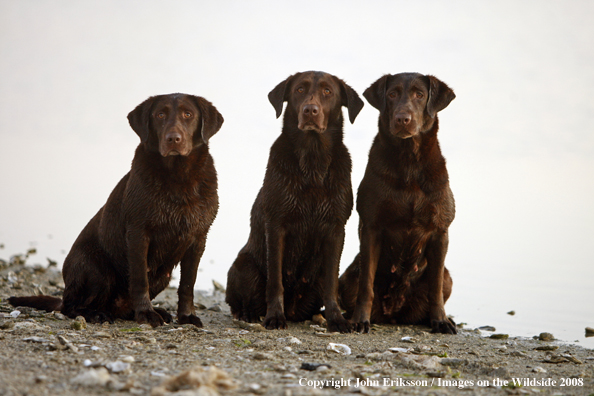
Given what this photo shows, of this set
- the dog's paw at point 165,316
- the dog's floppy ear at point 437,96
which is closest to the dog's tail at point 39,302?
the dog's paw at point 165,316

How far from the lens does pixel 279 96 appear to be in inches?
228

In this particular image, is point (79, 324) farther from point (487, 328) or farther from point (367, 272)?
point (487, 328)

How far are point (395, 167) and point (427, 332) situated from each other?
4.98ft

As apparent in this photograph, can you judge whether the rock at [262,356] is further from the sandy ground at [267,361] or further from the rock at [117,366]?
the rock at [117,366]

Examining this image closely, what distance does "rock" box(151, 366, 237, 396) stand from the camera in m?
2.76

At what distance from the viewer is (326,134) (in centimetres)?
566

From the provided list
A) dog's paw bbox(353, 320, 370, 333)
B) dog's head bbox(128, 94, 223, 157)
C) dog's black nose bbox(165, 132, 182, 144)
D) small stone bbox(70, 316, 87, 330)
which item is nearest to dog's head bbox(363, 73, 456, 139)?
dog's head bbox(128, 94, 223, 157)

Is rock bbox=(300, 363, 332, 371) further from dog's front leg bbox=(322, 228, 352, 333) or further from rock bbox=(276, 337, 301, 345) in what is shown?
dog's front leg bbox=(322, 228, 352, 333)

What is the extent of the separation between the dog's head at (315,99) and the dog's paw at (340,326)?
5.41 ft

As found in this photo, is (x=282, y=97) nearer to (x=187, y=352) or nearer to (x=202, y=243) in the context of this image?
(x=202, y=243)

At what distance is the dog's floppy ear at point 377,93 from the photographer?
576 centimetres

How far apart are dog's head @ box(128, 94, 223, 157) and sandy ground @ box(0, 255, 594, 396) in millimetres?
1541

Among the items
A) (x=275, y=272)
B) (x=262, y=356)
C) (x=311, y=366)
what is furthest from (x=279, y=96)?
(x=311, y=366)

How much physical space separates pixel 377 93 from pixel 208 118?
1.55 metres
